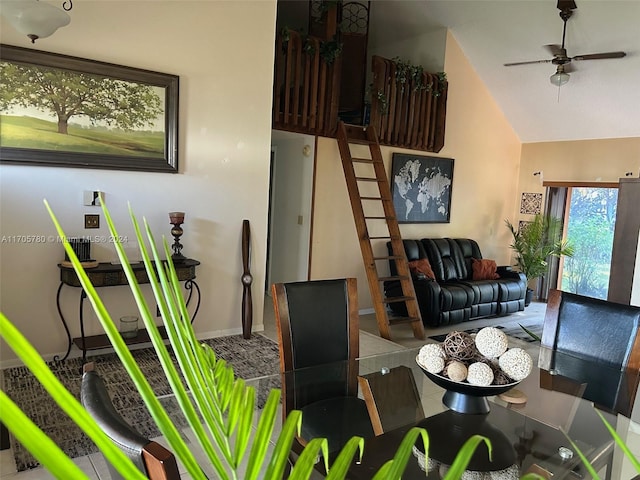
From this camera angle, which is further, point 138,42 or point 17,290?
point 138,42

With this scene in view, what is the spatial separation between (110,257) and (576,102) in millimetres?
5853

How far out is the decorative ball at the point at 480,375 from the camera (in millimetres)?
1668

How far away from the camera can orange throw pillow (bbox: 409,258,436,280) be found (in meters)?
5.52

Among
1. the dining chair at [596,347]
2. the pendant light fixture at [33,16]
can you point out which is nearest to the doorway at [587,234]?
the dining chair at [596,347]

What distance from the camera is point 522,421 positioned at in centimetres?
187

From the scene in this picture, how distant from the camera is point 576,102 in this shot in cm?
618

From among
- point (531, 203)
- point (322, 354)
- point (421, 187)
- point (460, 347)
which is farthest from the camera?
point (531, 203)

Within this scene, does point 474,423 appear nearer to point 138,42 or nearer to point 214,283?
point 214,283

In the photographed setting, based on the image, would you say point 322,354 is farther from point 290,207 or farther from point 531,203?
point 531,203

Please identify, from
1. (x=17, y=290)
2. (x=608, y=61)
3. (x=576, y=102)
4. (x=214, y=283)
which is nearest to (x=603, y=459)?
(x=214, y=283)

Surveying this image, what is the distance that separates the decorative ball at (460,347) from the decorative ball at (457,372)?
2.0 inches

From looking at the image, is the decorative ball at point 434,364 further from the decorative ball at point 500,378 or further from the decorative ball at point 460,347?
the decorative ball at point 500,378

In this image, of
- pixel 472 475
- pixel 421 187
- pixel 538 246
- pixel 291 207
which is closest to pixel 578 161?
pixel 538 246

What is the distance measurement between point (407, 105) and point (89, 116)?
3.83 meters
